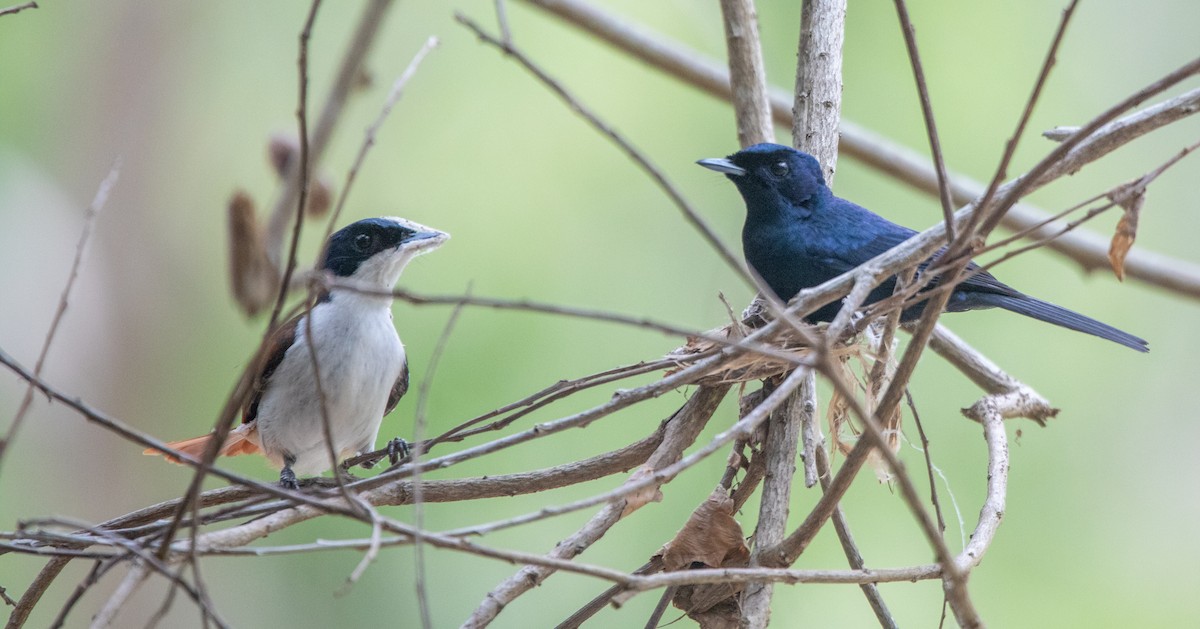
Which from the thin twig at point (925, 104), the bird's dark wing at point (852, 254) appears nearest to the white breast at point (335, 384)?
the bird's dark wing at point (852, 254)

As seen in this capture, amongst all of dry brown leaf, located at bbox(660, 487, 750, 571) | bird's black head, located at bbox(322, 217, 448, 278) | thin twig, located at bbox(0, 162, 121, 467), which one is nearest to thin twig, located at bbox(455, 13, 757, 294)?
dry brown leaf, located at bbox(660, 487, 750, 571)

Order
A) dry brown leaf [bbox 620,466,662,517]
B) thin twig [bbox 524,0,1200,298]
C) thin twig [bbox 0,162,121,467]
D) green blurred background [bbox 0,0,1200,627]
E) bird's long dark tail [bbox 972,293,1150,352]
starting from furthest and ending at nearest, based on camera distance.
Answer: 1. green blurred background [bbox 0,0,1200,627]
2. thin twig [bbox 524,0,1200,298]
3. bird's long dark tail [bbox 972,293,1150,352]
4. dry brown leaf [bbox 620,466,662,517]
5. thin twig [bbox 0,162,121,467]

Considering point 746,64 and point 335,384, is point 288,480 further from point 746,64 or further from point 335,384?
point 746,64

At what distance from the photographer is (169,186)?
7.87 metres

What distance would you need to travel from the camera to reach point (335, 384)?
352 cm

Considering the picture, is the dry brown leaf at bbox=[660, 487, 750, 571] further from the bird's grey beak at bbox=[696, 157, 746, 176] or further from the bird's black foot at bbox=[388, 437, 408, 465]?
the bird's grey beak at bbox=[696, 157, 746, 176]

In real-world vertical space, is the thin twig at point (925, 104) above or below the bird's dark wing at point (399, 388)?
below

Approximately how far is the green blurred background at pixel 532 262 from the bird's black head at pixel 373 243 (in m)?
2.64

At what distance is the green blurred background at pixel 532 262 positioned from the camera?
6.74 meters

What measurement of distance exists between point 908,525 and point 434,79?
4551 mm

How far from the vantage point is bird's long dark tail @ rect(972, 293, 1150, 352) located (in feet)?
11.6

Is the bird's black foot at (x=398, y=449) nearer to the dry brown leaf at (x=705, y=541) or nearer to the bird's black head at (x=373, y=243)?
the bird's black head at (x=373, y=243)

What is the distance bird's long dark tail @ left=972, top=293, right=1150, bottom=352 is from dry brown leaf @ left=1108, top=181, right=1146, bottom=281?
3.61 ft

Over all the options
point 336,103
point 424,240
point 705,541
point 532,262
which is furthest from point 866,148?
point 705,541
